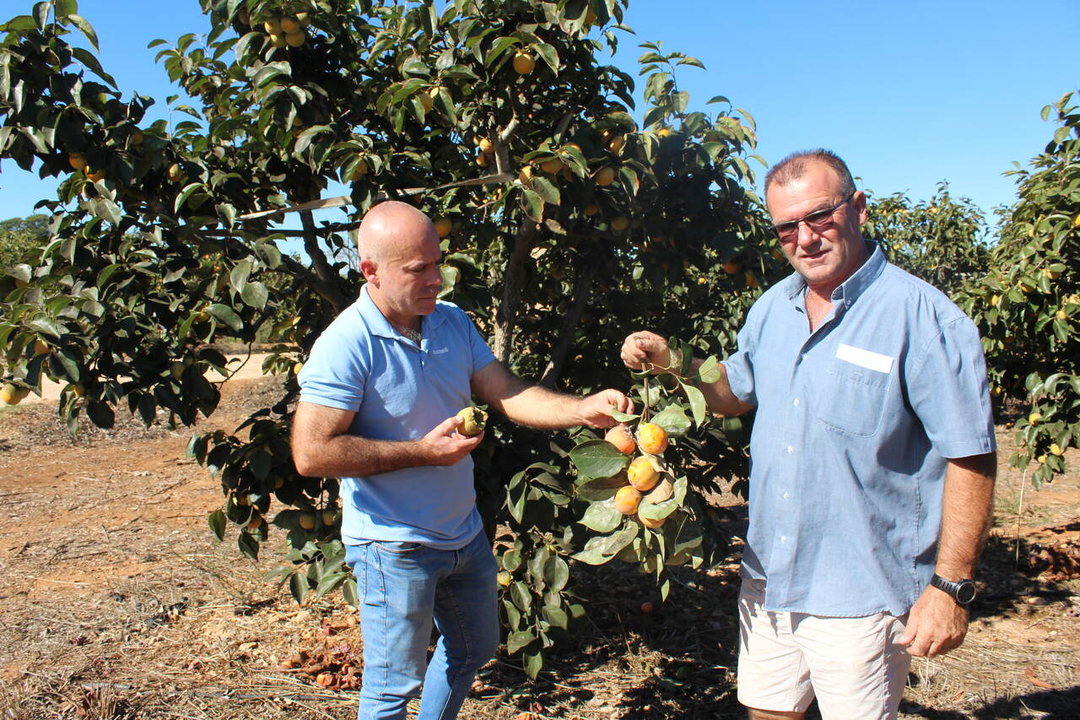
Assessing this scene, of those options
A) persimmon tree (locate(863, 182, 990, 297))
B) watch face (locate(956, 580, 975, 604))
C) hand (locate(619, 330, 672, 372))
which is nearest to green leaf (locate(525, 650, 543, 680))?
hand (locate(619, 330, 672, 372))

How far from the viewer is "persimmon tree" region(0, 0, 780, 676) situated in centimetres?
215

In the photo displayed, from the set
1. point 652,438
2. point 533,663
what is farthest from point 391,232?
point 533,663

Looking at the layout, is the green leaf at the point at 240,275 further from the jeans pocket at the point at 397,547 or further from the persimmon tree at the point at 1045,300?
the persimmon tree at the point at 1045,300

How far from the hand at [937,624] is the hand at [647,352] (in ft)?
2.39

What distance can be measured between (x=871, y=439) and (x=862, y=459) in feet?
0.15

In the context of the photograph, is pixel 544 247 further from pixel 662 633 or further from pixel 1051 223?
pixel 1051 223

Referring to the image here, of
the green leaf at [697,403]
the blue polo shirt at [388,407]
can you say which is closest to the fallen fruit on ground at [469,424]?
the blue polo shirt at [388,407]

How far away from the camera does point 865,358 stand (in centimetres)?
159

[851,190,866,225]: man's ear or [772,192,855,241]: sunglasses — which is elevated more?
[851,190,866,225]: man's ear

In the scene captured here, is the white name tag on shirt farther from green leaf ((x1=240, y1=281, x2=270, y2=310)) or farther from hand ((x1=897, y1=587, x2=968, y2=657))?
green leaf ((x1=240, y1=281, x2=270, y2=310))

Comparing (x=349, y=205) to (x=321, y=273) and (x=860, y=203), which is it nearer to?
(x=321, y=273)

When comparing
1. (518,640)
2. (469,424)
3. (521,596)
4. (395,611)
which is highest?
(469,424)

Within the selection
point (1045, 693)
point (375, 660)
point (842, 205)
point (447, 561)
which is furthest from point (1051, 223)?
point (375, 660)

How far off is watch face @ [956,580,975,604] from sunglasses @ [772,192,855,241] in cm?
75
